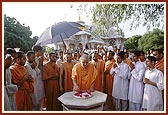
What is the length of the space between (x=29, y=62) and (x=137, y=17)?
10.2 ft

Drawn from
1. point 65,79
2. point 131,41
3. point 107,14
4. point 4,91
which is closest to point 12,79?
point 4,91

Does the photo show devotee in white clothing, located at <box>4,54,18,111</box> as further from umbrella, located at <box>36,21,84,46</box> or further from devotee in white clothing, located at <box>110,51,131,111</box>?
devotee in white clothing, located at <box>110,51,131,111</box>

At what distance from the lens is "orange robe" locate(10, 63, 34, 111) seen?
14.0ft

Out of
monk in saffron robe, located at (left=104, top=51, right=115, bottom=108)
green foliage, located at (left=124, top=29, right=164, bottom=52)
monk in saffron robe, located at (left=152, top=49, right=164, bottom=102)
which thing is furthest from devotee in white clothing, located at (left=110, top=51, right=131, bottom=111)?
green foliage, located at (left=124, top=29, right=164, bottom=52)

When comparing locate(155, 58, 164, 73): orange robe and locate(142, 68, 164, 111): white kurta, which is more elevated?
locate(155, 58, 164, 73): orange robe

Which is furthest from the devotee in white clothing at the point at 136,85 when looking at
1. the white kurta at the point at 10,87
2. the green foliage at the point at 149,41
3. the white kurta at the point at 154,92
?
the white kurta at the point at 10,87

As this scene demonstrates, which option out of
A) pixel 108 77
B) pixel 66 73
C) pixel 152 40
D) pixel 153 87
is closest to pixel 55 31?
pixel 66 73

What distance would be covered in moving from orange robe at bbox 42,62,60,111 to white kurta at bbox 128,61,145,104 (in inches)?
63.6

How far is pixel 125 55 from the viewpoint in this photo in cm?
558

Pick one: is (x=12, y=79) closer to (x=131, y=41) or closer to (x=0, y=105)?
(x=0, y=105)

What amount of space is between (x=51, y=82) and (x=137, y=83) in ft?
5.96

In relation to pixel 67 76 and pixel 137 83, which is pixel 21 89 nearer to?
pixel 67 76

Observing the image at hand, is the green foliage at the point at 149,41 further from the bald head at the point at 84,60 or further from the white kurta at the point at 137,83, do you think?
the bald head at the point at 84,60

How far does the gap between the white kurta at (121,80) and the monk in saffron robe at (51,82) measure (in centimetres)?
128
